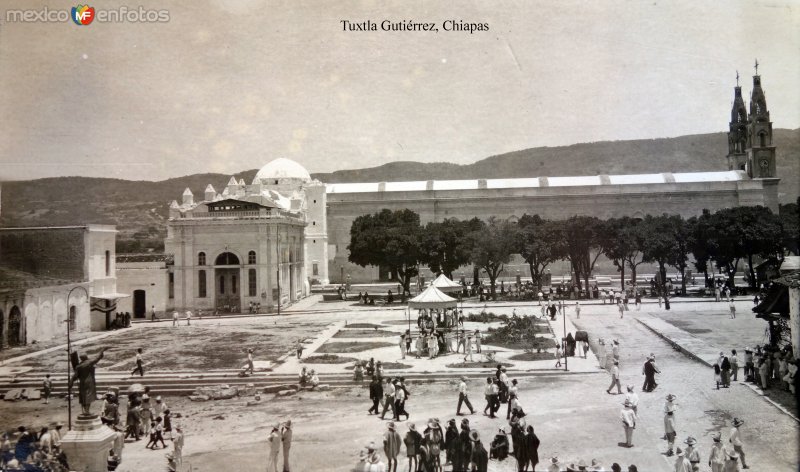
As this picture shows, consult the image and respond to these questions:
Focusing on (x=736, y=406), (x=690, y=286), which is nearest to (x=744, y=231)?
(x=690, y=286)

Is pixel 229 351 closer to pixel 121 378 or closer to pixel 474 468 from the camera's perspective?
pixel 121 378

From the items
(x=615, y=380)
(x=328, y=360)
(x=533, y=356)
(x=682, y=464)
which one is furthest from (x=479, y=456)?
(x=328, y=360)

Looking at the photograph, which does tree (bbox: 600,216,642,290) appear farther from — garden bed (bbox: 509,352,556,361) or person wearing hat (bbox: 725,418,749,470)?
person wearing hat (bbox: 725,418,749,470)

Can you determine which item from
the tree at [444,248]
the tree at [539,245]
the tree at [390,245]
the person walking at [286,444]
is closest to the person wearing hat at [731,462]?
the person walking at [286,444]

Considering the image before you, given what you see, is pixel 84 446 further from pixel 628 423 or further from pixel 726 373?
pixel 726 373

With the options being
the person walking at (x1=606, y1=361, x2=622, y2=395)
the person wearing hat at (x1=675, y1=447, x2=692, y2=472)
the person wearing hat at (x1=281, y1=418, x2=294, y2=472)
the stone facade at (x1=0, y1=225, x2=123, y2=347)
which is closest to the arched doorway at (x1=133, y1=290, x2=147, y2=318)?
the stone facade at (x1=0, y1=225, x2=123, y2=347)
